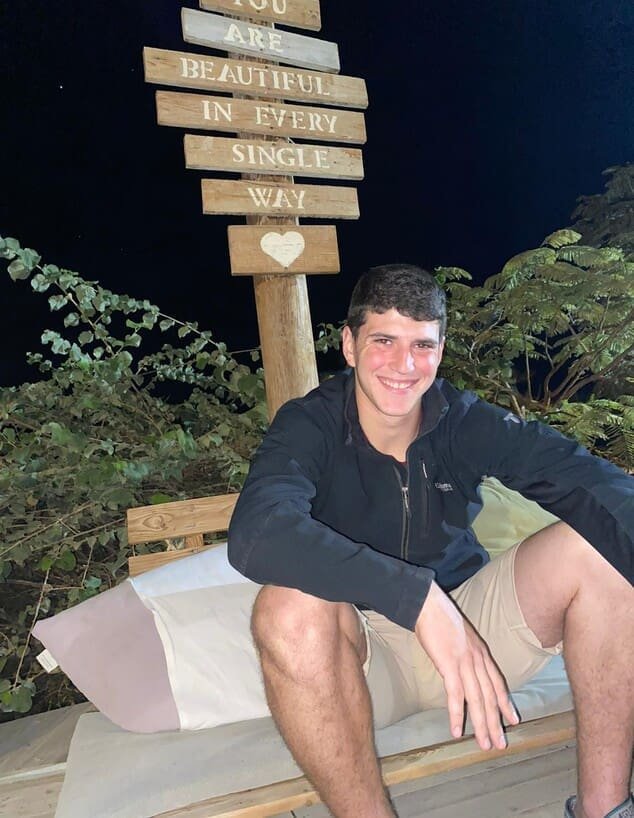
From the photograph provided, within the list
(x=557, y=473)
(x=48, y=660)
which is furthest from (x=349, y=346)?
(x=48, y=660)

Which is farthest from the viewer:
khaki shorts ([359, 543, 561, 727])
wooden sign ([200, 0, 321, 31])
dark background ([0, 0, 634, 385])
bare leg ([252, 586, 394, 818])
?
dark background ([0, 0, 634, 385])

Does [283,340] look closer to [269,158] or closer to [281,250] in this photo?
[281,250]

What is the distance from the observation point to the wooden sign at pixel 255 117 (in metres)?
1.65

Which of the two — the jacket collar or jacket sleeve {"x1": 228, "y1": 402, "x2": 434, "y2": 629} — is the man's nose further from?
jacket sleeve {"x1": 228, "y1": 402, "x2": 434, "y2": 629}

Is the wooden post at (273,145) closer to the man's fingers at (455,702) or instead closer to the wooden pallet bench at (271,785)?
the wooden pallet bench at (271,785)

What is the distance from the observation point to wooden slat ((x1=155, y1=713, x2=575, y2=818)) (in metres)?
1.14

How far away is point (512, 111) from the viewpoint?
4199mm

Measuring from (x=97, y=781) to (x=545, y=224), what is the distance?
4484 mm

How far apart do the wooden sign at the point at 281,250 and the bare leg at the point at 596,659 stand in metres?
1.10

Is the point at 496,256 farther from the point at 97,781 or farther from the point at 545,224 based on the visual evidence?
the point at 97,781

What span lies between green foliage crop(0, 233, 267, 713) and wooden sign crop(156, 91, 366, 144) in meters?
0.75

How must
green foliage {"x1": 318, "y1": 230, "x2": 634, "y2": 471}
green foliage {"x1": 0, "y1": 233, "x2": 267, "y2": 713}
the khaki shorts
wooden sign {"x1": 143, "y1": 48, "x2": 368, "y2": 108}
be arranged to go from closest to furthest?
1. the khaki shorts
2. wooden sign {"x1": 143, "y1": 48, "x2": 368, "y2": 108}
3. green foliage {"x1": 0, "y1": 233, "x2": 267, "y2": 713}
4. green foliage {"x1": 318, "y1": 230, "x2": 634, "y2": 471}

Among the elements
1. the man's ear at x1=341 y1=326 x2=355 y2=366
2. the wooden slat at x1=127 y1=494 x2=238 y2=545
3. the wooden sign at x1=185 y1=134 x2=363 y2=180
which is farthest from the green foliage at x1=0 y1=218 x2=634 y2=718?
the man's ear at x1=341 y1=326 x2=355 y2=366

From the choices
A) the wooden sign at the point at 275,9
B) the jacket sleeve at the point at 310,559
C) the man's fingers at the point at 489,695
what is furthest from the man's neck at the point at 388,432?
the wooden sign at the point at 275,9
